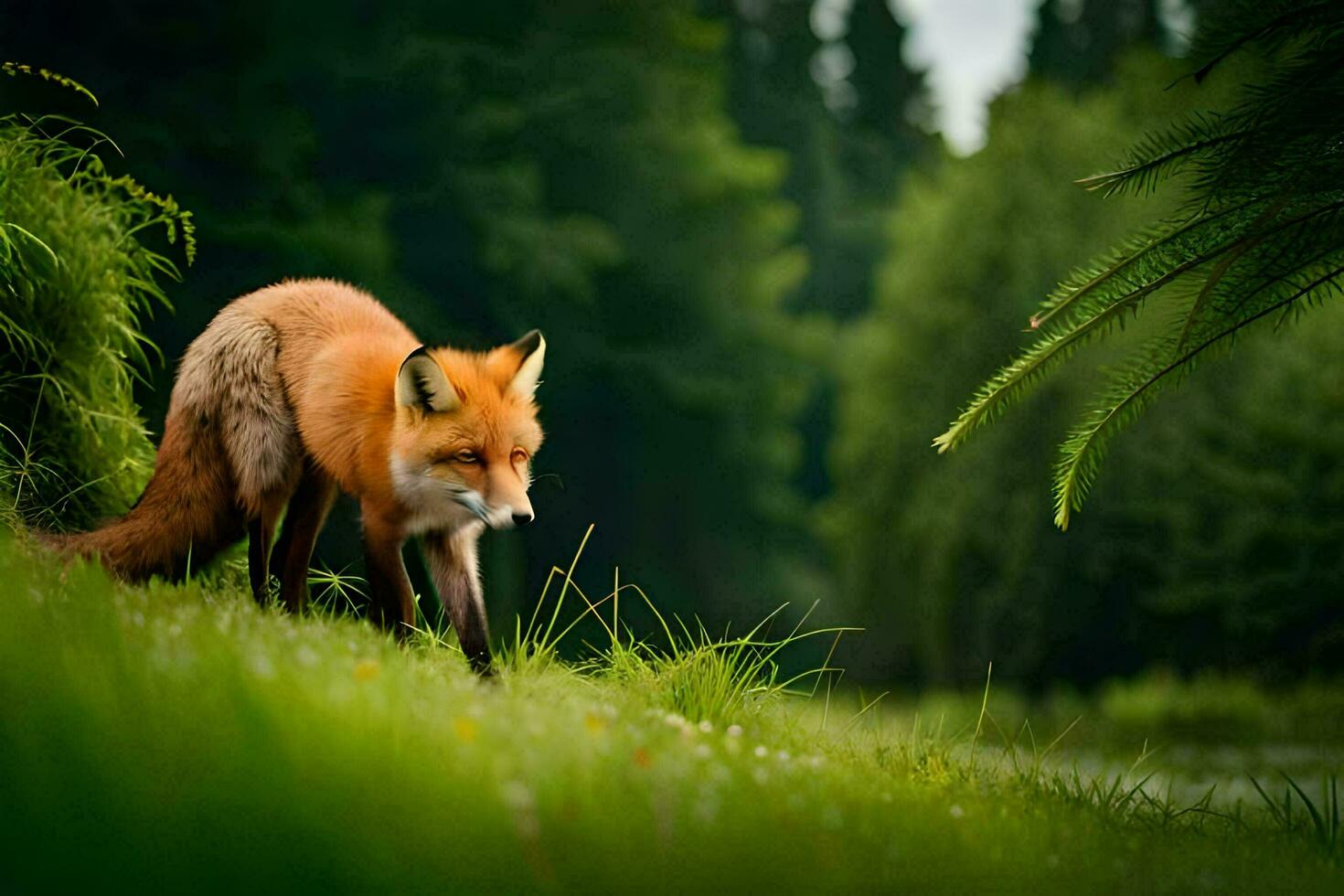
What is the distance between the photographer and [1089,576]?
22938 millimetres

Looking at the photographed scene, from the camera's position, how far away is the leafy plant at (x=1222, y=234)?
13.3 feet

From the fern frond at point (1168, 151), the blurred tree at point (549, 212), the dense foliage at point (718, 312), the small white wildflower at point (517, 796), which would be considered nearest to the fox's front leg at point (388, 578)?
the small white wildflower at point (517, 796)

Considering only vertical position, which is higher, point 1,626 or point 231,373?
point 231,373

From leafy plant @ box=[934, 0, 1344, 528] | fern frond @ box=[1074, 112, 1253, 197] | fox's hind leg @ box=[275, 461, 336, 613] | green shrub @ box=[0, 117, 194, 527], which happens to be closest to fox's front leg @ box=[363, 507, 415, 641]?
fox's hind leg @ box=[275, 461, 336, 613]

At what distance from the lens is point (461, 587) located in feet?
13.9

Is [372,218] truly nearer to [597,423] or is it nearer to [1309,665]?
[597,423]

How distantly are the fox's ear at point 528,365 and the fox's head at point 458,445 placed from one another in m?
0.06

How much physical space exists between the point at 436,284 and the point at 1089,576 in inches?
500

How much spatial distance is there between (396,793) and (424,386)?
166 centimetres

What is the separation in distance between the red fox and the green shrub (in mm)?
588

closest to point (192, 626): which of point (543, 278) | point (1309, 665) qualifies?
Result: point (543, 278)

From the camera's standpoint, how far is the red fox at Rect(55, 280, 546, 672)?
397 cm

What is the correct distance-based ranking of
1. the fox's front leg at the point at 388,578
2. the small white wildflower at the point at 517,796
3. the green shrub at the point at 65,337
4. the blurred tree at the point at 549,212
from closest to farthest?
the small white wildflower at the point at 517,796 → the fox's front leg at the point at 388,578 → the green shrub at the point at 65,337 → the blurred tree at the point at 549,212

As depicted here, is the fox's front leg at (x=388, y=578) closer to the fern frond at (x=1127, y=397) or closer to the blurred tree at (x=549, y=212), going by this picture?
the fern frond at (x=1127, y=397)
